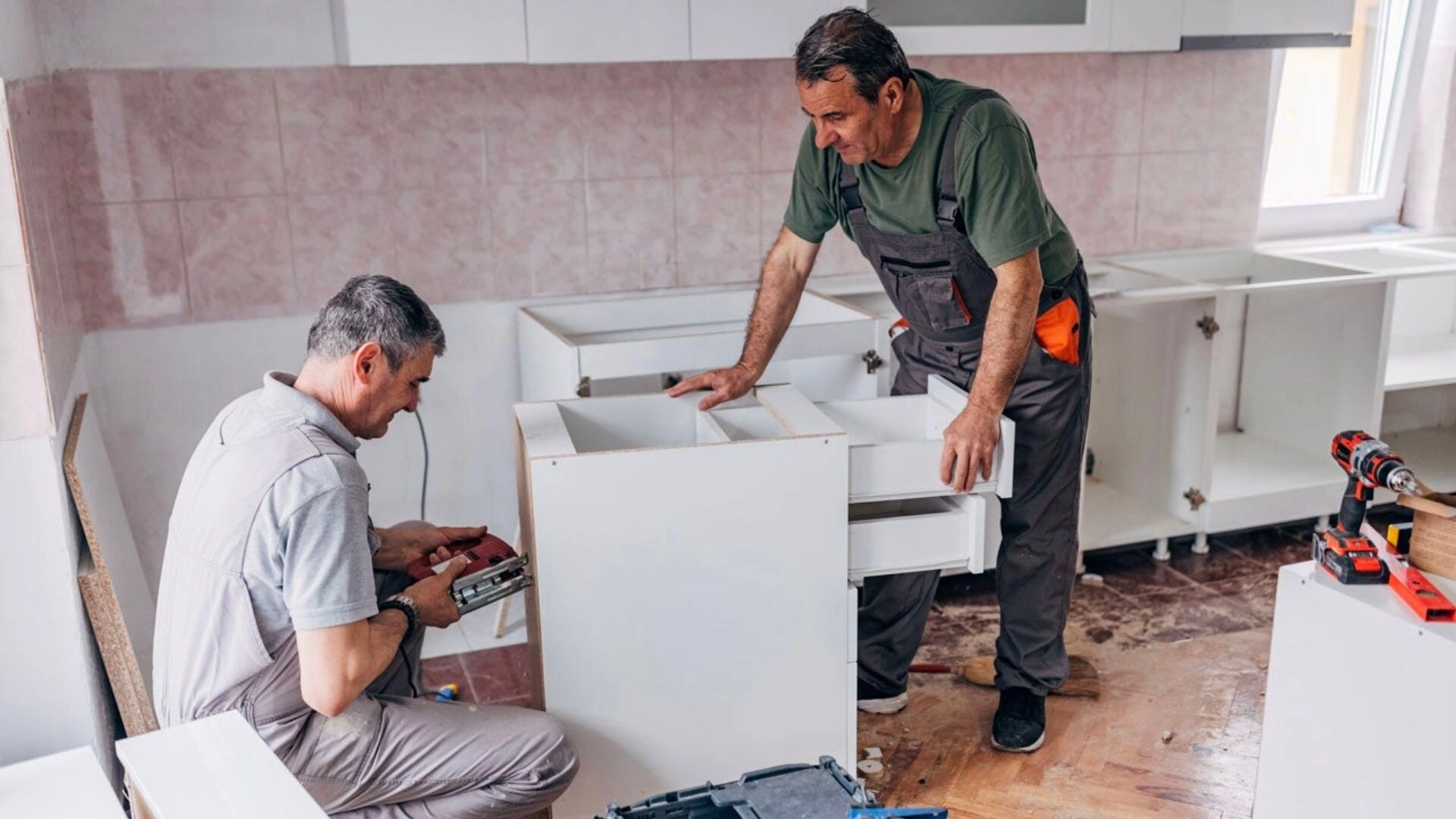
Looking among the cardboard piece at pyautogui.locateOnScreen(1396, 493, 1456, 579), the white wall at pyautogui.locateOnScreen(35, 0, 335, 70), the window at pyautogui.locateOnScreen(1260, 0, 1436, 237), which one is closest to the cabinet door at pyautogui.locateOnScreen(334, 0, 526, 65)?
the white wall at pyautogui.locateOnScreen(35, 0, 335, 70)

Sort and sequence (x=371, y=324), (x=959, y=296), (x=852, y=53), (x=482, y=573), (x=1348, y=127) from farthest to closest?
(x=1348, y=127), (x=959, y=296), (x=852, y=53), (x=482, y=573), (x=371, y=324)

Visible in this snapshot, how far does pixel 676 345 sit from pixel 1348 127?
2.51 metres

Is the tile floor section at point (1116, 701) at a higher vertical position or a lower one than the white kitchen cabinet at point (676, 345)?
lower

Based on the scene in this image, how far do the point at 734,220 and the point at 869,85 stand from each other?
1.25 m

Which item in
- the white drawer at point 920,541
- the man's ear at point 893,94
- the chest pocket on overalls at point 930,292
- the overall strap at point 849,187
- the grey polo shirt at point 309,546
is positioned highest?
the man's ear at point 893,94

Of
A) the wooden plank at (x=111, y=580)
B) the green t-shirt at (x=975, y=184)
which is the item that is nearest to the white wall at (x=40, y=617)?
the wooden plank at (x=111, y=580)

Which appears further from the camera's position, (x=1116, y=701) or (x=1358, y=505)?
(x=1116, y=701)

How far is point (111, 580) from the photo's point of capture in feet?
6.43

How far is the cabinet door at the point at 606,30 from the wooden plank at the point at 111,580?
1157 mm

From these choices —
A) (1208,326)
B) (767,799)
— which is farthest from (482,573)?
(1208,326)

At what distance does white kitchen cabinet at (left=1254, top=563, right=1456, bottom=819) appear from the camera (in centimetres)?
158

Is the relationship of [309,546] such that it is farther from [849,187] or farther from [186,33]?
[186,33]

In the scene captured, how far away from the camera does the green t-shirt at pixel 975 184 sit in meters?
2.11

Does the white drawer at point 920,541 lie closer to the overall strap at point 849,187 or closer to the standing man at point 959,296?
the standing man at point 959,296
